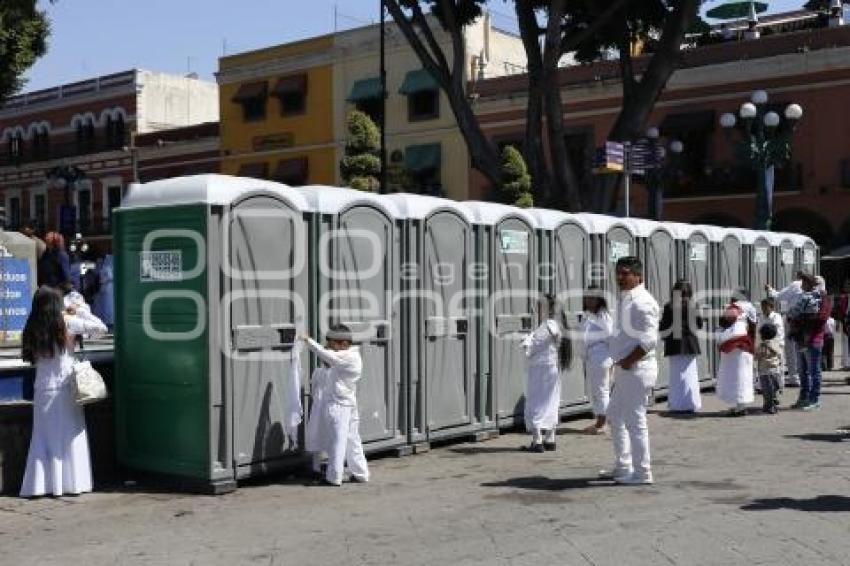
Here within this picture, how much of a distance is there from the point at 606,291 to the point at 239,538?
7359 millimetres

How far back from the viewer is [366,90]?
128 feet

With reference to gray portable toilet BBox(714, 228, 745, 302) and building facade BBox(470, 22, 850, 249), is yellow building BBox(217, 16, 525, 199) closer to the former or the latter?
building facade BBox(470, 22, 850, 249)

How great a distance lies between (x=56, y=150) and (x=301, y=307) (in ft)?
148

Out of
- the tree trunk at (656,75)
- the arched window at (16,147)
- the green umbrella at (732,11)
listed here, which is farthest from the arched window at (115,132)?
the tree trunk at (656,75)

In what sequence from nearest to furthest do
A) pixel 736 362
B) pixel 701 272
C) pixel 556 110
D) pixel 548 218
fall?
pixel 548 218
pixel 736 362
pixel 701 272
pixel 556 110

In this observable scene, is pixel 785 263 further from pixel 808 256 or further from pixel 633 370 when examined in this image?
pixel 633 370

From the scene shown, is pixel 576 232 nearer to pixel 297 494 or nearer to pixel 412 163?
pixel 297 494

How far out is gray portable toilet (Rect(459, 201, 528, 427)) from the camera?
11.1 meters

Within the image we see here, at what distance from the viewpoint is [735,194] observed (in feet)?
101

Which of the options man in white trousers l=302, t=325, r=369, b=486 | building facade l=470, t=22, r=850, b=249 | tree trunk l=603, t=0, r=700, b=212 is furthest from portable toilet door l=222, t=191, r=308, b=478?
building facade l=470, t=22, r=850, b=249

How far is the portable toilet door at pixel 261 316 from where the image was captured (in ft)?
27.6

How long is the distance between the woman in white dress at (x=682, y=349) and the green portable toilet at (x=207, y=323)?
6.04m

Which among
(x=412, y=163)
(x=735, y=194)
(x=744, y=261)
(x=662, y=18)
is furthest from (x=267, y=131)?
(x=744, y=261)

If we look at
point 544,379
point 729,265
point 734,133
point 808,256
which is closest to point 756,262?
point 729,265
